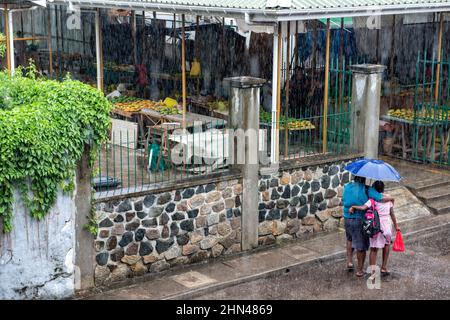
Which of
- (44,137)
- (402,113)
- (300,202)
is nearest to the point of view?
(44,137)

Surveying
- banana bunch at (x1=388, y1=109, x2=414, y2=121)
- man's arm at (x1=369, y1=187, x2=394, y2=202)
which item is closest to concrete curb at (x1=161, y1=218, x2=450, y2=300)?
man's arm at (x1=369, y1=187, x2=394, y2=202)

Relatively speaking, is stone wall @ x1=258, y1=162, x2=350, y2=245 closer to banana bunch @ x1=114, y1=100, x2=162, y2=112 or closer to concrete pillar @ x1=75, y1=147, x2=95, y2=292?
concrete pillar @ x1=75, y1=147, x2=95, y2=292

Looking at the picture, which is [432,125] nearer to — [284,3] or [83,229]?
[284,3]

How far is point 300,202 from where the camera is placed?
12266 mm

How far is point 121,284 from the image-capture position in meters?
10.2

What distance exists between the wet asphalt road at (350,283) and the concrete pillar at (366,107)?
7.33ft

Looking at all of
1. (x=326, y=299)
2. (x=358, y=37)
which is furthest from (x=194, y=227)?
(x=358, y=37)

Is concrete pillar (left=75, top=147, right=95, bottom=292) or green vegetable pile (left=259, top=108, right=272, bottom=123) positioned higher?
green vegetable pile (left=259, top=108, right=272, bottom=123)

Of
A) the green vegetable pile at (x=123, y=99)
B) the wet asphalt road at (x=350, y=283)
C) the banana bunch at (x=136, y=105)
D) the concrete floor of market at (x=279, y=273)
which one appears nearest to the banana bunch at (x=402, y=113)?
the concrete floor of market at (x=279, y=273)

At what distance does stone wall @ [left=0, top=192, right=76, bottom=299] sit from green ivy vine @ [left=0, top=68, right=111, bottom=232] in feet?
0.48

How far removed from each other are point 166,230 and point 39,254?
76.5 inches

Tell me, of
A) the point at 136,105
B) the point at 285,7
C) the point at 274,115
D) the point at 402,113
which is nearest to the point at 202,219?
the point at 274,115

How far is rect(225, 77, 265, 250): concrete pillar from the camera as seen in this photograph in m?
11.3

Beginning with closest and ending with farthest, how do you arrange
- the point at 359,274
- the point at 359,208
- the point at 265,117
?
the point at 359,208 → the point at 359,274 → the point at 265,117
